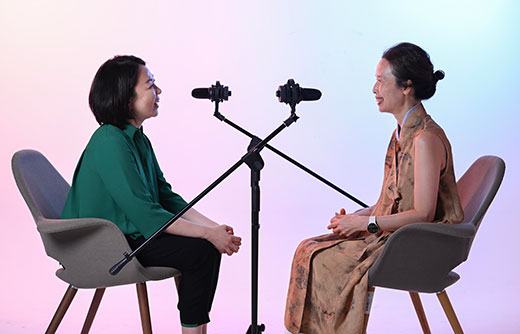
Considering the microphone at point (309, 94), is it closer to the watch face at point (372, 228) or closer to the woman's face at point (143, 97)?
the watch face at point (372, 228)

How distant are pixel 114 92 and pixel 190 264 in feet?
2.31

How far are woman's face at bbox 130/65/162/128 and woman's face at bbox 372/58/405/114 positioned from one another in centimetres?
85

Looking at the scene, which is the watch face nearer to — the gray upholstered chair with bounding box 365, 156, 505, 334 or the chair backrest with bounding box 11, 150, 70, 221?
the gray upholstered chair with bounding box 365, 156, 505, 334

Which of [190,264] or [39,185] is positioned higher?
[39,185]

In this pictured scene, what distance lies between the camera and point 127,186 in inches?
107

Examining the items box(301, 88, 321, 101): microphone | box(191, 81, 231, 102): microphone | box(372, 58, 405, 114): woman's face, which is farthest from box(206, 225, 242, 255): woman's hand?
box(372, 58, 405, 114): woman's face

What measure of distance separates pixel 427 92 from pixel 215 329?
1.56m

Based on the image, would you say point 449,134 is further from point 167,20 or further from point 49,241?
point 49,241

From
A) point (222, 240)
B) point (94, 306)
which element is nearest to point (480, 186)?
point (222, 240)

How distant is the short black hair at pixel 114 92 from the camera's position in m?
2.88

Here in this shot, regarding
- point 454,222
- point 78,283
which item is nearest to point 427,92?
point 454,222

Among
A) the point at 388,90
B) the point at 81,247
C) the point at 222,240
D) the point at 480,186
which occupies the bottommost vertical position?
the point at 81,247

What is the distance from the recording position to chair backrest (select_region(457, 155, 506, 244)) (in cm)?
274

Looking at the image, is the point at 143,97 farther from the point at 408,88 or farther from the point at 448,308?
the point at 448,308
